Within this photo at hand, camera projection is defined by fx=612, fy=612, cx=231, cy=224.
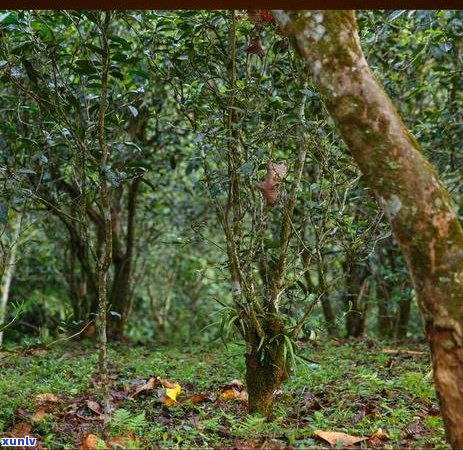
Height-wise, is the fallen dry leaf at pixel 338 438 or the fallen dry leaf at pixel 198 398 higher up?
the fallen dry leaf at pixel 198 398

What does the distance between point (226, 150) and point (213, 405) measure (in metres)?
1.50

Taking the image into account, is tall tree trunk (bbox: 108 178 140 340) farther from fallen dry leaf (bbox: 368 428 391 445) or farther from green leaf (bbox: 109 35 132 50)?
fallen dry leaf (bbox: 368 428 391 445)

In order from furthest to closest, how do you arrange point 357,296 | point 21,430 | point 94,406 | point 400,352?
point 357,296, point 400,352, point 94,406, point 21,430

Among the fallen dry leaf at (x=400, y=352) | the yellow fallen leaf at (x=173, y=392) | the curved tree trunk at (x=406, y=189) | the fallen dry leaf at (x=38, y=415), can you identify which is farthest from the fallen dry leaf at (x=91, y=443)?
the fallen dry leaf at (x=400, y=352)

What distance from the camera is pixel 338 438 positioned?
2.70 meters

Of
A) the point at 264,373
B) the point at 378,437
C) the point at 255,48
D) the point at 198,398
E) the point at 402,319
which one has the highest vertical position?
the point at 255,48

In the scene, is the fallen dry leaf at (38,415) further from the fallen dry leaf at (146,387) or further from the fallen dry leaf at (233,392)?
the fallen dry leaf at (233,392)

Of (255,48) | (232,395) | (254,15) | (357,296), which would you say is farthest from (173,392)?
(357,296)

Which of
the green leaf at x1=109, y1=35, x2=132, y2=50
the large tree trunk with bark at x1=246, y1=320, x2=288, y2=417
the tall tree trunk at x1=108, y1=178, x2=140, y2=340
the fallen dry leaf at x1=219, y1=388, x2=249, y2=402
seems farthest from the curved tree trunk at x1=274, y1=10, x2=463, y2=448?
the tall tree trunk at x1=108, y1=178, x2=140, y2=340

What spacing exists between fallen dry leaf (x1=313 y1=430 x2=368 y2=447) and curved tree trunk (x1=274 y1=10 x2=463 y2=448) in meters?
0.64

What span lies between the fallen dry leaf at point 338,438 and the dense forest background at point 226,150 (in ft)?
1.52

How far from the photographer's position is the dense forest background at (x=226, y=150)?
3.34 m

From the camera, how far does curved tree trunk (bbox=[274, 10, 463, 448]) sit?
207 centimetres

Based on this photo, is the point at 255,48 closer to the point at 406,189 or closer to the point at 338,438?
the point at 406,189
